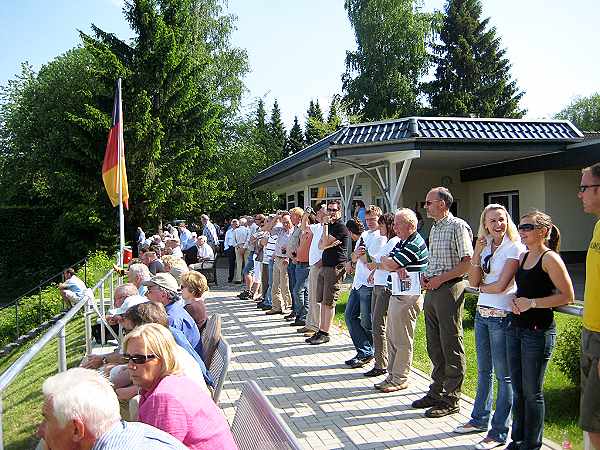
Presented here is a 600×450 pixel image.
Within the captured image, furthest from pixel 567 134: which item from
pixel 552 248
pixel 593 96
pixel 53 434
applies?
pixel 593 96

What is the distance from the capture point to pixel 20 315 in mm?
14414

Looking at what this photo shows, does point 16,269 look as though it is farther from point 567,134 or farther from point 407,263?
point 407,263

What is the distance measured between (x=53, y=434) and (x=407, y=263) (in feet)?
13.0

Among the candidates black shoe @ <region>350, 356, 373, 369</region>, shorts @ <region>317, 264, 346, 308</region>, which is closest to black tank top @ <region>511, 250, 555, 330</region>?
black shoe @ <region>350, 356, 373, 369</region>

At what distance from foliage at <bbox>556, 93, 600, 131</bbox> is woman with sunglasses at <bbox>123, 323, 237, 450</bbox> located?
8140 centimetres

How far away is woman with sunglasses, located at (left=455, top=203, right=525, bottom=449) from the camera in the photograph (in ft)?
13.7

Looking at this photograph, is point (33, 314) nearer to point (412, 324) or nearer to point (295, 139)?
point (412, 324)

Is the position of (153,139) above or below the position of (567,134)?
above

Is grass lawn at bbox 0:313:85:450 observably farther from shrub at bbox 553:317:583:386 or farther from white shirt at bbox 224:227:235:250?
white shirt at bbox 224:227:235:250

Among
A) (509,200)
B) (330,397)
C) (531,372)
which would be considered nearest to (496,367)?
(531,372)

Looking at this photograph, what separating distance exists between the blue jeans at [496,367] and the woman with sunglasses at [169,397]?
7.80 ft

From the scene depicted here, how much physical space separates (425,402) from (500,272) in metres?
1.62

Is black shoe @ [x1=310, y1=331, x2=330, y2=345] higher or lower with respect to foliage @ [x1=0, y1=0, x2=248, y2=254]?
lower

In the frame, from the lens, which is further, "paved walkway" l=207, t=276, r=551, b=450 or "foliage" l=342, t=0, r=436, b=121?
"foliage" l=342, t=0, r=436, b=121
